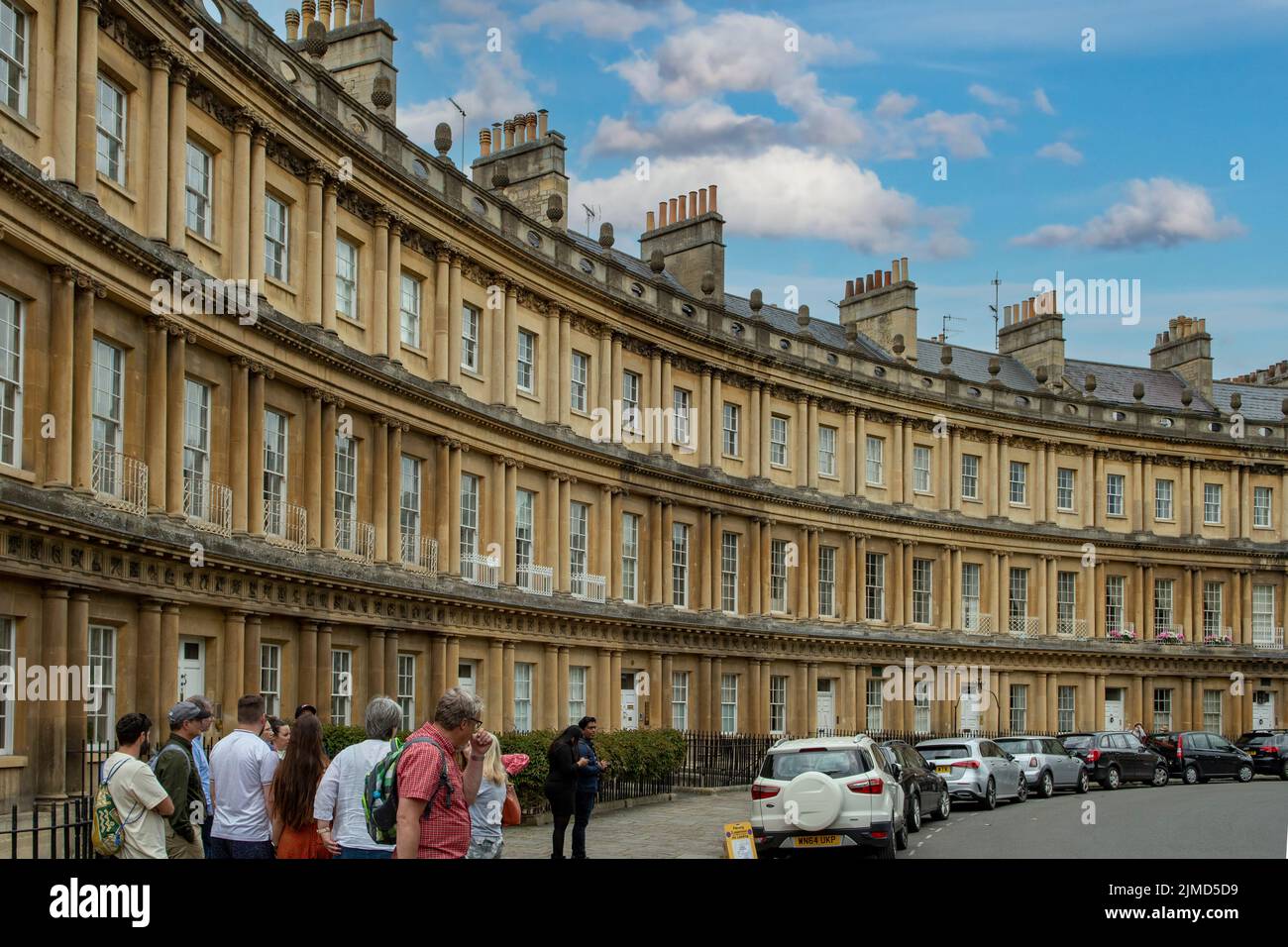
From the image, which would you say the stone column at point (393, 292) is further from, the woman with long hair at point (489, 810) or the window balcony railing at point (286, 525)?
the woman with long hair at point (489, 810)

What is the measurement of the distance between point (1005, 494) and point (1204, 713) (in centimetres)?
1207

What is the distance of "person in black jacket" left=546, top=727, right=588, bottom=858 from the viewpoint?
698 inches

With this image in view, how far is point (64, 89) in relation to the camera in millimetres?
19062

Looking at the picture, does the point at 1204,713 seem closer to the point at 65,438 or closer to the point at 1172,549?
the point at 1172,549

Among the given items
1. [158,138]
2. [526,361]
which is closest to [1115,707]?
[526,361]

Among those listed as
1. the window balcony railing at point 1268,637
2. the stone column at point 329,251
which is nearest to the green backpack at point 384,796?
the stone column at point 329,251

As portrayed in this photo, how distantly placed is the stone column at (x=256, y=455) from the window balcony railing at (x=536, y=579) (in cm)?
1022

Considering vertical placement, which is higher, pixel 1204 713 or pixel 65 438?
pixel 65 438

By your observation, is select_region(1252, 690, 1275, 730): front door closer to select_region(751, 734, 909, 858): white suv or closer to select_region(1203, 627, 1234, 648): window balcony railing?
select_region(1203, 627, 1234, 648): window balcony railing

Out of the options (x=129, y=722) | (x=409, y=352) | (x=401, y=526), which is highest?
(x=409, y=352)

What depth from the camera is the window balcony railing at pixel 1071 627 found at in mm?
52750

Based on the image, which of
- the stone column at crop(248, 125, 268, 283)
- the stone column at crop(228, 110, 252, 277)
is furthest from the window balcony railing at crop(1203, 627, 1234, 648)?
the stone column at crop(228, 110, 252, 277)
